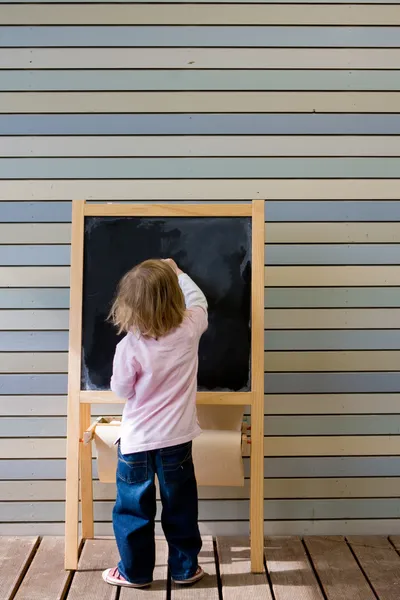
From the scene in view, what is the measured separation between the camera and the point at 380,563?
121 inches

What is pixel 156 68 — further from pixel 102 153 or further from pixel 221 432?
pixel 221 432

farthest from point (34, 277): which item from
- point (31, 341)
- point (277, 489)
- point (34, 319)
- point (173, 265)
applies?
point (277, 489)

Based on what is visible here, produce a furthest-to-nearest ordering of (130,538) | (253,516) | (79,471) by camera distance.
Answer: (79,471), (253,516), (130,538)

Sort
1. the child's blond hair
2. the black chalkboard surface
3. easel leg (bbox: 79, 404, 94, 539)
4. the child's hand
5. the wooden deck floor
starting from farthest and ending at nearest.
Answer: easel leg (bbox: 79, 404, 94, 539), the black chalkboard surface, the child's hand, the wooden deck floor, the child's blond hair

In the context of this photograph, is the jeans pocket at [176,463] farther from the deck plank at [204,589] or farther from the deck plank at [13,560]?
the deck plank at [13,560]

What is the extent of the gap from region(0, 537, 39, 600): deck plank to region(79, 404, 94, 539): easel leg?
0.26 meters

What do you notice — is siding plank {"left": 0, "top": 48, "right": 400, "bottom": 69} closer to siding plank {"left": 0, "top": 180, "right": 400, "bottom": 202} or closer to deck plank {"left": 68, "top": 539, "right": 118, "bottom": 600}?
siding plank {"left": 0, "top": 180, "right": 400, "bottom": 202}

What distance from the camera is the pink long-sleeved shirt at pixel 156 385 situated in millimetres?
2686

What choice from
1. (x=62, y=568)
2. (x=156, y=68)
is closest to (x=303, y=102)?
(x=156, y=68)

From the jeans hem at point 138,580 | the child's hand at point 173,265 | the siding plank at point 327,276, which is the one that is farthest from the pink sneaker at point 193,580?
the siding plank at point 327,276

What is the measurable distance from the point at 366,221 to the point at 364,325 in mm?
514

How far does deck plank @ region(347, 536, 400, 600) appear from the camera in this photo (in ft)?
9.21

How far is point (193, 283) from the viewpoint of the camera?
2891mm

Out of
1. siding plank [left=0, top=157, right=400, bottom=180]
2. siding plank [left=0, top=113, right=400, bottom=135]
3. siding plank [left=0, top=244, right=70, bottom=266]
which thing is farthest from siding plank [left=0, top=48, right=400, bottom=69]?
siding plank [left=0, top=244, right=70, bottom=266]
